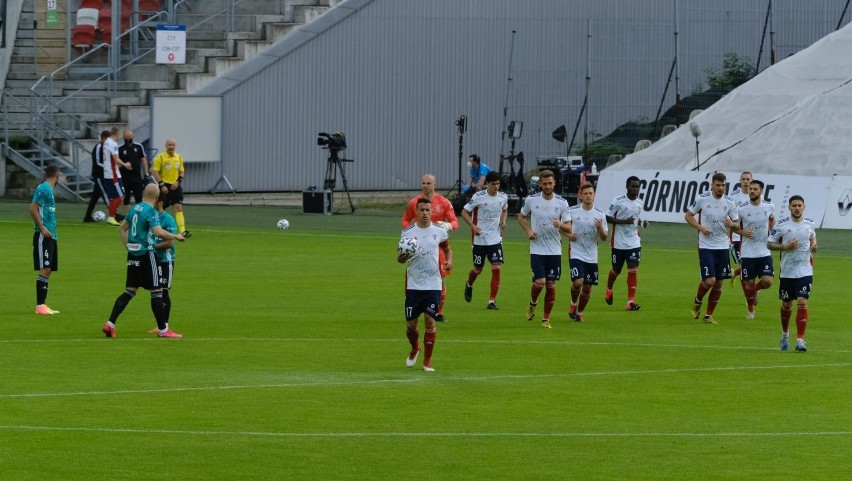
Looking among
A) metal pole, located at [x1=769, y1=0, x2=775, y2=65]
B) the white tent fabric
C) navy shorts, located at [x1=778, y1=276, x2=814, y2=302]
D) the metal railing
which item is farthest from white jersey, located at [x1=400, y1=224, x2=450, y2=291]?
metal pole, located at [x1=769, y1=0, x2=775, y2=65]

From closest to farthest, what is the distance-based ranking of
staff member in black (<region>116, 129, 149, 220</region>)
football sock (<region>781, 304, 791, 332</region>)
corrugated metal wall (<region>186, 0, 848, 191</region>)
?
football sock (<region>781, 304, 791, 332</region>)
staff member in black (<region>116, 129, 149, 220</region>)
corrugated metal wall (<region>186, 0, 848, 191</region>)

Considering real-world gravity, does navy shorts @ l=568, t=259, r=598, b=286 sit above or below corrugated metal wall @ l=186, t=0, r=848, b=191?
below

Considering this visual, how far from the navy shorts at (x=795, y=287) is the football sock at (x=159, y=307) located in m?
8.12

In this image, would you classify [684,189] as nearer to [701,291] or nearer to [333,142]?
[333,142]

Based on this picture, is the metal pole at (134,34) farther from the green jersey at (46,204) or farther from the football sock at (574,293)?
the football sock at (574,293)

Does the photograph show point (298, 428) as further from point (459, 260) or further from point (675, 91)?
point (675, 91)

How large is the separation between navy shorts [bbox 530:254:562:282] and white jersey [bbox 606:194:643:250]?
2530mm

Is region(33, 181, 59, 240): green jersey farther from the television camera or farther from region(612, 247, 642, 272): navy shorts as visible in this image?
the television camera

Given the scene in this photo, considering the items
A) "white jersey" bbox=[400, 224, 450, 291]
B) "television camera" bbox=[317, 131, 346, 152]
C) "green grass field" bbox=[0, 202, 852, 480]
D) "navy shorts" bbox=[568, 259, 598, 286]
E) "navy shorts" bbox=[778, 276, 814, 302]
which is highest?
"television camera" bbox=[317, 131, 346, 152]

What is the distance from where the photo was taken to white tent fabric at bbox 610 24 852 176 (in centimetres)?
4681

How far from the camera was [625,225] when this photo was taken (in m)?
26.2

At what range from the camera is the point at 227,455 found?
45.2 ft

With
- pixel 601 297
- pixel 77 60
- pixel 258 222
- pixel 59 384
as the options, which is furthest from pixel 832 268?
pixel 77 60

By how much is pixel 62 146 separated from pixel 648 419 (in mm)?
37204
